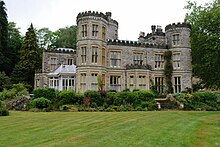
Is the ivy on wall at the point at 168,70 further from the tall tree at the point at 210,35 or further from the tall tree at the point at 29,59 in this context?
the tall tree at the point at 29,59

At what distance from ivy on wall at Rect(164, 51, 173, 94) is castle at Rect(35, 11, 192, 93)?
15.8 inches

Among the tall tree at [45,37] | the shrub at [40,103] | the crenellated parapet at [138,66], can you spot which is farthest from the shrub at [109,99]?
the tall tree at [45,37]

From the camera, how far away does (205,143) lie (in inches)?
289

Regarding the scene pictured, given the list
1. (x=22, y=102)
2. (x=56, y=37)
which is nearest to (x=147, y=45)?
(x=22, y=102)

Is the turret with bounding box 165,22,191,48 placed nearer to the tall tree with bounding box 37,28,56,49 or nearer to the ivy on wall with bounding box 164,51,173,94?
the ivy on wall with bounding box 164,51,173,94

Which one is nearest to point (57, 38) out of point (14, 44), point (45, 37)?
point (45, 37)

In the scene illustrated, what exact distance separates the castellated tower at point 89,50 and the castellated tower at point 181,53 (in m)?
9.49

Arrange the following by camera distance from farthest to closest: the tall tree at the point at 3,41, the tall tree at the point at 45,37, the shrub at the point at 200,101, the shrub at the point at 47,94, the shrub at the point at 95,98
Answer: the tall tree at the point at 45,37 → the tall tree at the point at 3,41 → the shrub at the point at 47,94 → the shrub at the point at 200,101 → the shrub at the point at 95,98

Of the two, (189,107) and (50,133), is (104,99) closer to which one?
(189,107)

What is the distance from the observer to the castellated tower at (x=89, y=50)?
27.1 metres

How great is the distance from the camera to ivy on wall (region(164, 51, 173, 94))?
103ft

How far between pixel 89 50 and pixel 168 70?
34.7 ft

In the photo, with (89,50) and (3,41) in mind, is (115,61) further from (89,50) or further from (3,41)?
(3,41)

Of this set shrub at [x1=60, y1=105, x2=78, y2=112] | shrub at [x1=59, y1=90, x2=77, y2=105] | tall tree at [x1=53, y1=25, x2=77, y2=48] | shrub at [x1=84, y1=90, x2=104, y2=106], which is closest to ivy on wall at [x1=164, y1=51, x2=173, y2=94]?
shrub at [x1=84, y1=90, x2=104, y2=106]
